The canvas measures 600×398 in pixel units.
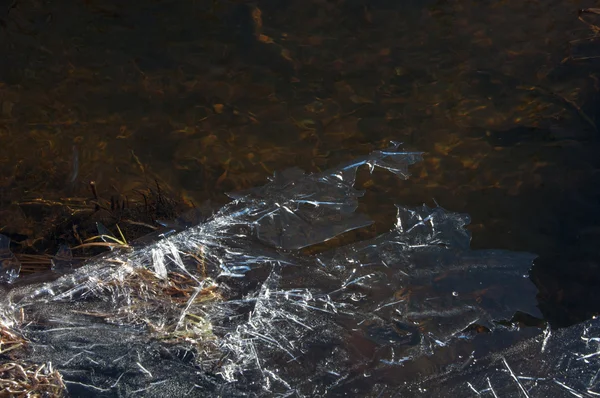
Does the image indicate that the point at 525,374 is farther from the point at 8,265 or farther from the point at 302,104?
→ the point at 8,265

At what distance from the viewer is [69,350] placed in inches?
97.3

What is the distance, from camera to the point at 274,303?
2607 millimetres

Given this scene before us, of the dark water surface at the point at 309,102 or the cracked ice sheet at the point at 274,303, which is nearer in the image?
the cracked ice sheet at the point at 274,303

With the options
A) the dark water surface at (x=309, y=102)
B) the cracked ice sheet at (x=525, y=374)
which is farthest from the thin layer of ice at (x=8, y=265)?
the cracked ice sheet at (x=525, y=374)

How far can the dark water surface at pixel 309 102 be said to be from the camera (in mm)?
2992

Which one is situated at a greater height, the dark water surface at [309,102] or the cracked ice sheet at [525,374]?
the dark water surface at [309,102]

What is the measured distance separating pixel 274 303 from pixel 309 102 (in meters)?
1.10

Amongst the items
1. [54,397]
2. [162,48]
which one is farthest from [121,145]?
[54,397]

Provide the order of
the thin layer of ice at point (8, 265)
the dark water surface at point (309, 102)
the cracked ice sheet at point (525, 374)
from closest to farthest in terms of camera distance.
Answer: the cracked ice sheet at point (525, 374), the thin layer of ice at point (8, 265), the dark water surface at point (309, 102)

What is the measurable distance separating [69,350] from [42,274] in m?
0.45

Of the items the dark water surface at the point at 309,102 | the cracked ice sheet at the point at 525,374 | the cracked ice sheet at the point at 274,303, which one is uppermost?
the dark water surface at the point at 309,102

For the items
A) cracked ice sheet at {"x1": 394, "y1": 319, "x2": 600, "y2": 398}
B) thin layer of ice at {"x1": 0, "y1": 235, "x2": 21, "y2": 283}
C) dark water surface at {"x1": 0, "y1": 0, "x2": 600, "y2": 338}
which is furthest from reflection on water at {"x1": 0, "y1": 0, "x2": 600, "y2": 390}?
cracked ice sheet at {"x1": 394, "y1": 319, "x2": 600, "y2": 398}

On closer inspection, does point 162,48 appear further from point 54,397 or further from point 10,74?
point 54,397

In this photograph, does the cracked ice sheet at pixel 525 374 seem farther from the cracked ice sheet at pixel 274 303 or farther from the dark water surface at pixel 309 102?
the dark water surface at pixel 309 102
